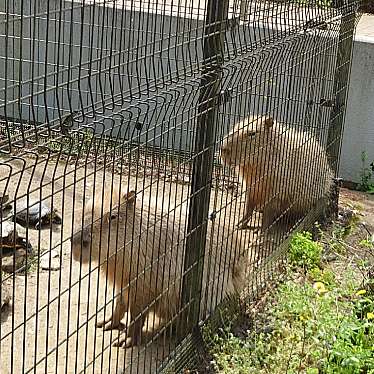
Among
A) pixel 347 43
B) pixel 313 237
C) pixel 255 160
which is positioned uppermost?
pixel 347 43

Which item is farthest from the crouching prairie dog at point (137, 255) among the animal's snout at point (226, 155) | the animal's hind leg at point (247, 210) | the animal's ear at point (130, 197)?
the animal's snout at point (226, 155)

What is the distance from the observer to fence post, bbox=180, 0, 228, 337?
396 centimetres

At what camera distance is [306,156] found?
616cm

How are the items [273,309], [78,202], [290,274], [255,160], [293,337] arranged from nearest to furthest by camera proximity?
[293,337] → [273,309] → [290,274] → [255,160] → [78,202]

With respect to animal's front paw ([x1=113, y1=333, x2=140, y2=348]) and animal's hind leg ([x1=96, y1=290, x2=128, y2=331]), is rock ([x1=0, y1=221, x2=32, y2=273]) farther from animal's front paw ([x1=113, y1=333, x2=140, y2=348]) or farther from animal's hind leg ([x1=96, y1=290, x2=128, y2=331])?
animal's front paw ([x1=113, y1=333, x2=140, y2=348])

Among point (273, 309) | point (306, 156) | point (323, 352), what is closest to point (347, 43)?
point (306, 156)

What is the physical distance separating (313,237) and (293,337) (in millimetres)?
2092

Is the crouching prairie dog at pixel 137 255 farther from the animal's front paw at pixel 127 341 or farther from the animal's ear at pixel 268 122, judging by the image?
the animal's ear at pixel 268 122

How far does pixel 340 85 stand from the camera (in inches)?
272

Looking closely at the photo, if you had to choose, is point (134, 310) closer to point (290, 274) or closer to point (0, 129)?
point (290, 274)

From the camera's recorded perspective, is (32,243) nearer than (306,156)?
Yes

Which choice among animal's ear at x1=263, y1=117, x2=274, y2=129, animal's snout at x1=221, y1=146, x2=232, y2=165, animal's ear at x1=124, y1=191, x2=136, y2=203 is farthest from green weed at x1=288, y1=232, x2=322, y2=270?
animal's ear at x1=124, y1=191, x2=136, y2=203

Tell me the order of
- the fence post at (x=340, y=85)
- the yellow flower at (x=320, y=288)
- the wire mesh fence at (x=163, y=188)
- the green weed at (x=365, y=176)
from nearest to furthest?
the wire mesh fence at (x=163, y=188) < the yellow flower at (x=320, y=288) < the fence post at (x=340, y=85) < the green weed at (x=365, y=176)

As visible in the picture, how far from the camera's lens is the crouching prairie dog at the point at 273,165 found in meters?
5.64
